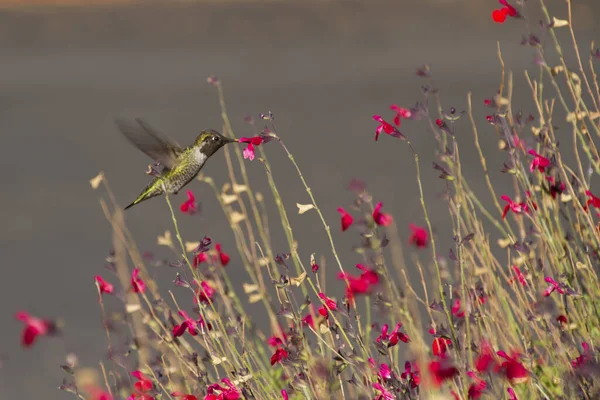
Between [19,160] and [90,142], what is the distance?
106 centimetres

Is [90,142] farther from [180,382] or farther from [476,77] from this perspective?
[180,382]

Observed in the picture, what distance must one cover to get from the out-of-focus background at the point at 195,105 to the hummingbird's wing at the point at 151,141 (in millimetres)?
2292

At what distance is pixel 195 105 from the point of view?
13.7 meters

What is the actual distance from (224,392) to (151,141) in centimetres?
83

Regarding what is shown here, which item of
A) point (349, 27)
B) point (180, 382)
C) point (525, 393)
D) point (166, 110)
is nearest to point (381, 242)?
point (525, 393)

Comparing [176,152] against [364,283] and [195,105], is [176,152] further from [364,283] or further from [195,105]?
[195,105]

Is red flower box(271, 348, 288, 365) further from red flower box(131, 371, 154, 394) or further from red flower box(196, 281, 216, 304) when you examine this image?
red flower box(131, 371, 154, 394)

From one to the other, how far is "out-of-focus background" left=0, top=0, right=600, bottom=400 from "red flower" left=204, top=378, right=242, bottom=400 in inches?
96.5

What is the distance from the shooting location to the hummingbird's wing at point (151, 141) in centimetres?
282

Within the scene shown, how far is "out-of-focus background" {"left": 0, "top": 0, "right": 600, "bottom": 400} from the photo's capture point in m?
7.32

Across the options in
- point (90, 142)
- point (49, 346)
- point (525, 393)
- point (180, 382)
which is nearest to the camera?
point (525, 393)

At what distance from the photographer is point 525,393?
3.13 meters

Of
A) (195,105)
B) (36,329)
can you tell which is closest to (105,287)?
(36,329)

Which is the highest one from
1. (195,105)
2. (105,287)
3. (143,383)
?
(105,287)
